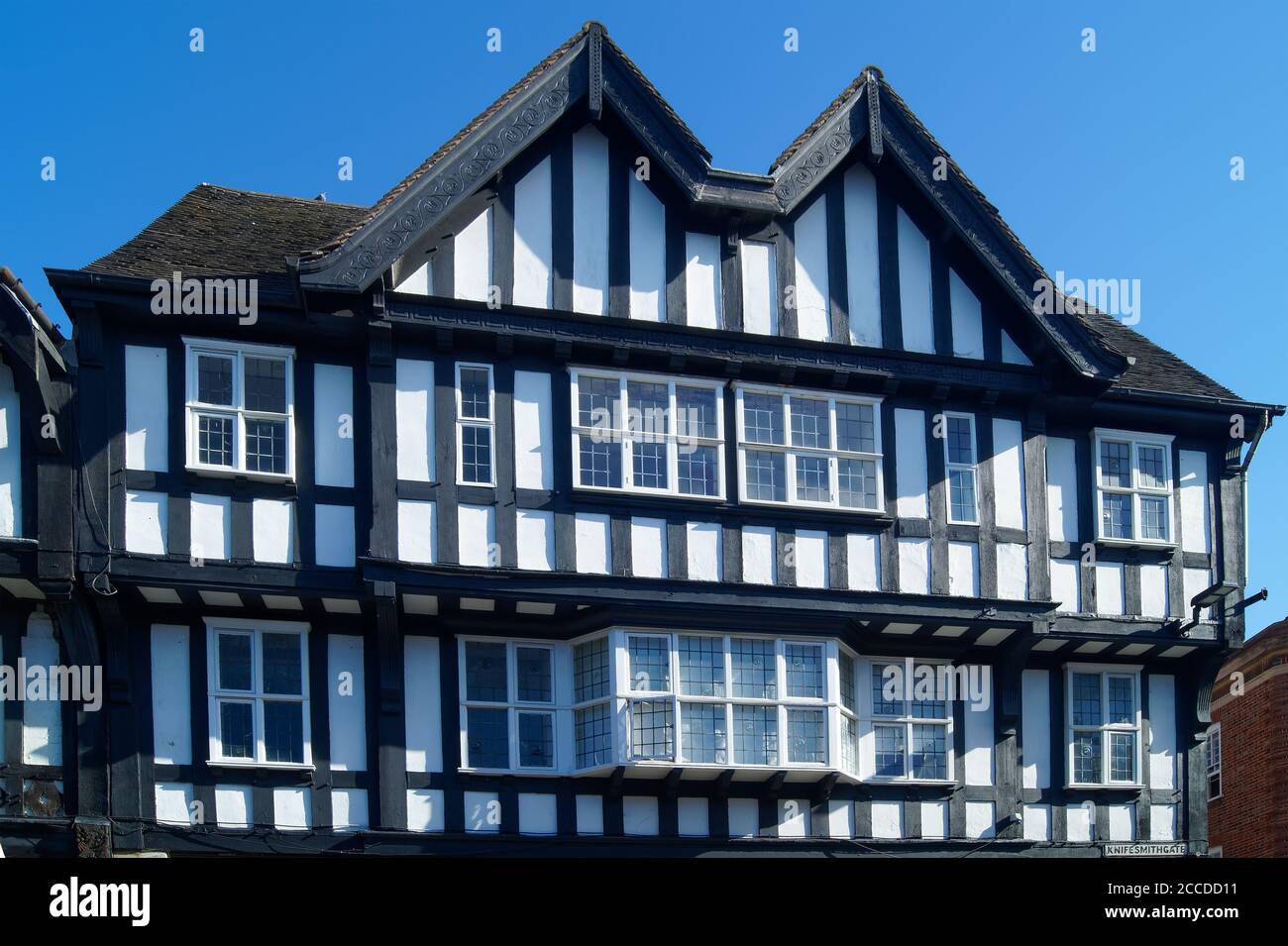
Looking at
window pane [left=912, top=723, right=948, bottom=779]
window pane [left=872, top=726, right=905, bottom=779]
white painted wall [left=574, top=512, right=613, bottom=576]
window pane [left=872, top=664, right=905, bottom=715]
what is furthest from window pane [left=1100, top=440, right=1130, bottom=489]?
white painted wall [left=574, top=512, right=613, bottom=576]

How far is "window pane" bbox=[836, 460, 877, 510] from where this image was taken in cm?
2561

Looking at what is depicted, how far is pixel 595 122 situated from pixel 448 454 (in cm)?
519

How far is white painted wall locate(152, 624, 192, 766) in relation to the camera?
2286cm

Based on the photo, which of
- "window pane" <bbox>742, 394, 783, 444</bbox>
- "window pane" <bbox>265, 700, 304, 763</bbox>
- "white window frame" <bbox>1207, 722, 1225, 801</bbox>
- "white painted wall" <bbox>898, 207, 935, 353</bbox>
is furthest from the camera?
"white window frame" <bbox>1207, 722, 1225, 801</bbox>

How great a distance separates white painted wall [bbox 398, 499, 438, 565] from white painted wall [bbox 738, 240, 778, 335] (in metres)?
5.17

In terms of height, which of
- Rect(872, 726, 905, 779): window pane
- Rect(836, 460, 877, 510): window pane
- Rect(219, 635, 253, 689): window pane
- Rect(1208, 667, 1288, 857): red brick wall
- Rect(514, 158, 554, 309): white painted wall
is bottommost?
Rect(1208, 667, 1288, 857): red brick wall

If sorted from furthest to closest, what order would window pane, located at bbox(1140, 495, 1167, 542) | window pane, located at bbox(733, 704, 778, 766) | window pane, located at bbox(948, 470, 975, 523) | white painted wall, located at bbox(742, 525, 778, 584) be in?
window pane, located at bbox(1140, 495, 1167, 542) → window pane, located at bbox(948, 470, 975, 523) → white painted wall, located at bbox(742, 525, 778, 584) → window pane, located at bbox(733, 704, 778, 766)

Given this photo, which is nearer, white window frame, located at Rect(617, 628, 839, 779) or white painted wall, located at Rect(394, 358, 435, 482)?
white window frame, located at Rect(617, 628, 839, 779)

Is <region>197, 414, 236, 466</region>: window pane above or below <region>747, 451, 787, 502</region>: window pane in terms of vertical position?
above

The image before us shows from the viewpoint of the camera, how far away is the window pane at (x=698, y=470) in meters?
24.9

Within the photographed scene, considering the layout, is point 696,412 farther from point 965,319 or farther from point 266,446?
point 266,446

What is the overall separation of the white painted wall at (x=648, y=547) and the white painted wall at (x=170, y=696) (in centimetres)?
586

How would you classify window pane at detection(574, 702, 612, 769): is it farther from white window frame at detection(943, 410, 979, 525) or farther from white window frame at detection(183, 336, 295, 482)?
white window frame at detection(943, 410, 979, 525)
